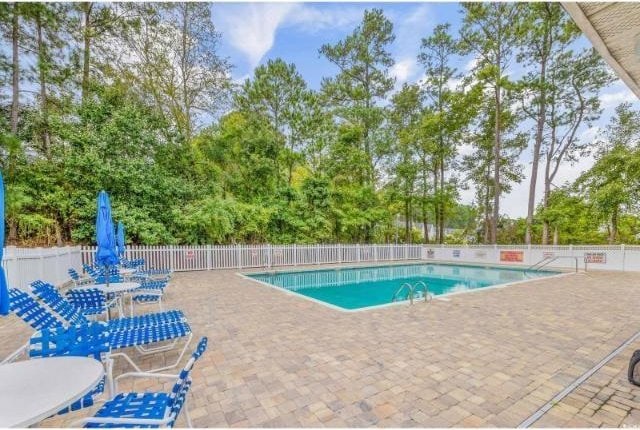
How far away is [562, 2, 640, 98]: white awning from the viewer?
2.03 m

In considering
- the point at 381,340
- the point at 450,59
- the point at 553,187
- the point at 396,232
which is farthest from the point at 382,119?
the point at 381,340

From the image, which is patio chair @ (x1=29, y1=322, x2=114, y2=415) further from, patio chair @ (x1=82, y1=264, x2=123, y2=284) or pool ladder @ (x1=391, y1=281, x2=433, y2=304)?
pool ladder @ (x1=391, y1=281, x2=433, y2=304)

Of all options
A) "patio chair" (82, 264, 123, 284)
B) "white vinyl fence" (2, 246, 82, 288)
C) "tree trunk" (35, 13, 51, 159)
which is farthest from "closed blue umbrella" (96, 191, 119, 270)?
"tree trunk" (35, 13, 51, 159)

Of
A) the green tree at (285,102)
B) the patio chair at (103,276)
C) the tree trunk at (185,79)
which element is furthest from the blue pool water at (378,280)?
the tree trunk at (185,79)

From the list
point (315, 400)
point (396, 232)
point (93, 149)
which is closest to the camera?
point (315, 400)

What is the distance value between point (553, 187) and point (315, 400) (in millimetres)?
21085

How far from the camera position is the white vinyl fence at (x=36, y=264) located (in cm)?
523

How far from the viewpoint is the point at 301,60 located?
663 inches

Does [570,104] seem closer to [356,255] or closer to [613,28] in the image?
[356,255]

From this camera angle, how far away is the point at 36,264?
617 centimetres

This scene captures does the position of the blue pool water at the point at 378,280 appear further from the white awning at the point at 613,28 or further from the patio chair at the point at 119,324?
the white awning at the point at 613,28

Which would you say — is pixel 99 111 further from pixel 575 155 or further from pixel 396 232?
pixel 575 155

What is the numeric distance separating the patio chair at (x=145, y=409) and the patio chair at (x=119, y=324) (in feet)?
2.66

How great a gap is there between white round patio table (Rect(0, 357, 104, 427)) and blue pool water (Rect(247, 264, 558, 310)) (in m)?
6.06
